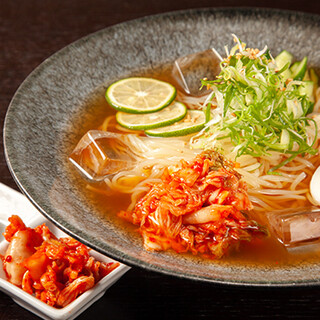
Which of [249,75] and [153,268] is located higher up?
[249,75]

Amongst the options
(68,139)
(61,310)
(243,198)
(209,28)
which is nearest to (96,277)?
(61,310)

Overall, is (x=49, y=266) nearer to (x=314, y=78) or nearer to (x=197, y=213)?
(x=197, y=213)

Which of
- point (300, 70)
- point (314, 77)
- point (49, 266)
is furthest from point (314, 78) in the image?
point (49, 266)

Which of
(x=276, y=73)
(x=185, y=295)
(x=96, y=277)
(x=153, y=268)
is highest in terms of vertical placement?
(x=276, y=73)

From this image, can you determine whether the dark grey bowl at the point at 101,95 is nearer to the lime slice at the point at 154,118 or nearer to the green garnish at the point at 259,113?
the lime slice at the point at 154,118

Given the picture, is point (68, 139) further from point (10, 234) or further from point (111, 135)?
point (10, 234)

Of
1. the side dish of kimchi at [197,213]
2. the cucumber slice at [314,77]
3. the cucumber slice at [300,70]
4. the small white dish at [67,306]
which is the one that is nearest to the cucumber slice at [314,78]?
the cucumber slice at [314,77]

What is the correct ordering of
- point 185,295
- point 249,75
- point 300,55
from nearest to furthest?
point 185,295 → point 249,75 → point 300,55
